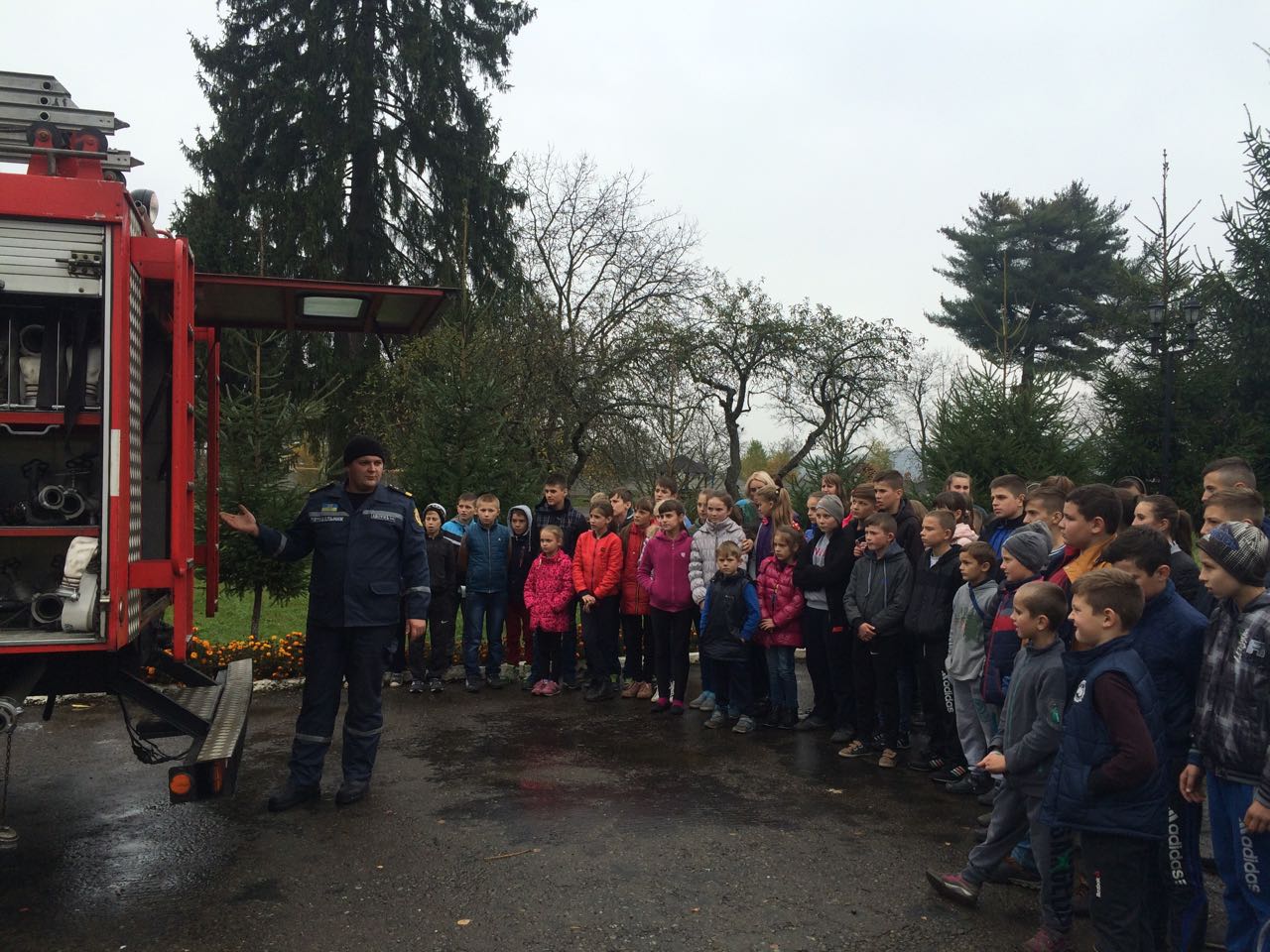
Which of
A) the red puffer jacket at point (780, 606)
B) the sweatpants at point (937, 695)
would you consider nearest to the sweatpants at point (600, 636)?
the red puffer jacket at point (780, 606)

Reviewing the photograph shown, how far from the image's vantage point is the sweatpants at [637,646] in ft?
30.3

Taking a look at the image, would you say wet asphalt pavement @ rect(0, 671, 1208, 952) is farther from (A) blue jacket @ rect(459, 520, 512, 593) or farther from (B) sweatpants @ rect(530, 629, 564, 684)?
(A) blue jacket @ rect(459, 520, 512, 593)

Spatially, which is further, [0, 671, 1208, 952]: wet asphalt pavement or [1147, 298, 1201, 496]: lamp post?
[1147, 298, 1201, 496]: lamp post

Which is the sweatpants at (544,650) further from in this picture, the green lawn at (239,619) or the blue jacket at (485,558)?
the green lawn at (239,619)

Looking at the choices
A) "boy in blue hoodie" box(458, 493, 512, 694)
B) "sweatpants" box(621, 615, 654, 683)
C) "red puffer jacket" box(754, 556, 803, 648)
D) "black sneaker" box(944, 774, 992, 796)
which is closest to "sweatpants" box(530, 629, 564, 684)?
"boy in blue hoodie" box(458, 493, 512, 694)

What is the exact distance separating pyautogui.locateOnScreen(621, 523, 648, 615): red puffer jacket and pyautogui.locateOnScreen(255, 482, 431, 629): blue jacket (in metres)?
2.98

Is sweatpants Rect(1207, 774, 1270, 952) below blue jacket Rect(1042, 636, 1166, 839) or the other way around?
below

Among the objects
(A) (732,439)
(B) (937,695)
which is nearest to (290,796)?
(B) (937,695)

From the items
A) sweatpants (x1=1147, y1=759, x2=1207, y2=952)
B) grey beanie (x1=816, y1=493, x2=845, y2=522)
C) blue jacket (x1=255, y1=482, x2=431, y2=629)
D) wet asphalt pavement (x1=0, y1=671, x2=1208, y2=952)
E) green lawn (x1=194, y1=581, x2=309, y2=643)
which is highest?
grey beanie (x1=816, y1=493, x2=845, y2=522)

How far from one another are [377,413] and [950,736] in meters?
14.9

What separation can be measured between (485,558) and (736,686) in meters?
2.69

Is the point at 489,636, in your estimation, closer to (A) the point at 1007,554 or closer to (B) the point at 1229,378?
(A) the point at 1007,554

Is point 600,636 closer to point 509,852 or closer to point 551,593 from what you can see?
point 551,593

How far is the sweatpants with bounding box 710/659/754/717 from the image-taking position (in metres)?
7.96
